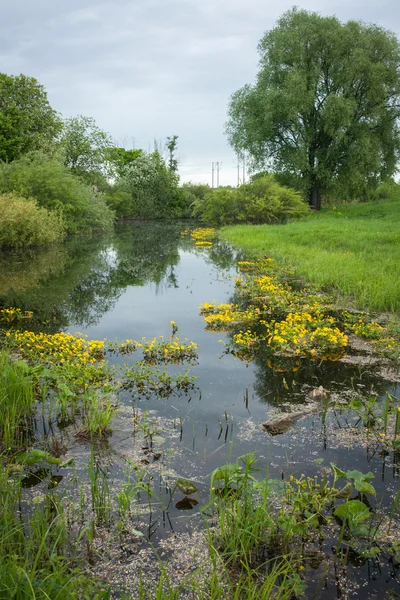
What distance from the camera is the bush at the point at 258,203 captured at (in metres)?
32.3

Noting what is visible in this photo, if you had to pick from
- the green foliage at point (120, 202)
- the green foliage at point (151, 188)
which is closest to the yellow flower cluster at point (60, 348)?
the green foliage at point (120, 202)

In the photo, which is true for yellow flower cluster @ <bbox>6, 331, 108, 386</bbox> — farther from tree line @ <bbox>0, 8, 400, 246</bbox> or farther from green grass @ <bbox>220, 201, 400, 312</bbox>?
tree line @ <bbox>0, 8, 400, 246</bbox>

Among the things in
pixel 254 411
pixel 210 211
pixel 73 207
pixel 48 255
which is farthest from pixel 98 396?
pixel 210 211

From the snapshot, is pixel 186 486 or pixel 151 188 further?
pixel 151 188

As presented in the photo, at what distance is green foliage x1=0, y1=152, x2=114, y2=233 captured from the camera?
91.5ft

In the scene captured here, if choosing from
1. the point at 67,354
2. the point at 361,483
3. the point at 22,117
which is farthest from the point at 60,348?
the point at 22,117

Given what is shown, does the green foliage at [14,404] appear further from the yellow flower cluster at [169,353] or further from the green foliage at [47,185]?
the green foliage at [47,185]

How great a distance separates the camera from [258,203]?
32188 mm

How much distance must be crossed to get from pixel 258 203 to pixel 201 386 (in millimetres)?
27045

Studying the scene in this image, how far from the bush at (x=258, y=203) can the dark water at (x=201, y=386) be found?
16683 millimetres

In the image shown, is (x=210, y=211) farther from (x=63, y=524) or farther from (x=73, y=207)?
(x=63, y=524)

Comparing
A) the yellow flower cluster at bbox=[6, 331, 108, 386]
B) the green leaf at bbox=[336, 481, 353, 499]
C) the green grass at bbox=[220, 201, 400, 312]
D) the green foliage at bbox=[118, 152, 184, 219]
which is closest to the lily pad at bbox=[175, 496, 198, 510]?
the green leaf at bbox=[336, 481, 353, 499]

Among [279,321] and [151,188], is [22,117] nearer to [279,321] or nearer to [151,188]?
[151,188]

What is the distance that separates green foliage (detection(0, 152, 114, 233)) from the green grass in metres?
10.8
